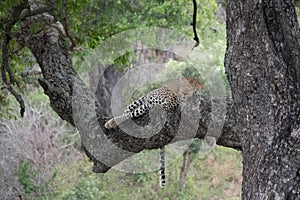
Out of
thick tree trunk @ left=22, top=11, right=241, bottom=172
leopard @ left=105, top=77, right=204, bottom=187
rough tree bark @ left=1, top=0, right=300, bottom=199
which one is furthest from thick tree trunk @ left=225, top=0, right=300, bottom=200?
leopard @ left=105, top=77, right=204, bottom=187

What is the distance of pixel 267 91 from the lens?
6.63ft

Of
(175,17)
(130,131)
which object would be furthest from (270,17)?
(175,17)

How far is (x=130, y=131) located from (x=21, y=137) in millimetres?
3988

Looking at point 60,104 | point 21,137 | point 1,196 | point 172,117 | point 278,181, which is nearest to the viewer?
point 278,181

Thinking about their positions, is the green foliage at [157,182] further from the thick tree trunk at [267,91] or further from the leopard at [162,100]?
the thick tree trunk at [267,91]

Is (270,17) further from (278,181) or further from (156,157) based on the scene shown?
(156,157)

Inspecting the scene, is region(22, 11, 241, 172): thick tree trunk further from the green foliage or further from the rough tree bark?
the green foliage

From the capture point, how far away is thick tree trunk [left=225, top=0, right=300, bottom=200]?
1.97 m

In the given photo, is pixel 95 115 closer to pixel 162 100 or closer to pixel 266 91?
pixel 162 100

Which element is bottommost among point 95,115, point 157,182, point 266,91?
point 157,182

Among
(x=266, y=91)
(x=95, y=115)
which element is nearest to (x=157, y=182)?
(x=95, y=115)

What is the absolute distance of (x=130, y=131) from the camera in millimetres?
2963

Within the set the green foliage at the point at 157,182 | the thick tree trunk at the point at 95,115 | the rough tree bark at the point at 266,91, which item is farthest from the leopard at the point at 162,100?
the green foliage at the point at 157,182

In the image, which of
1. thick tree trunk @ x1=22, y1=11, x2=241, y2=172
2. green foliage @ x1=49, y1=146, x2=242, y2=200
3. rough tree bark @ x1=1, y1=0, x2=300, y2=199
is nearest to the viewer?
rough tree bark @ x1=1, y1=0, x2=300, y2=199
